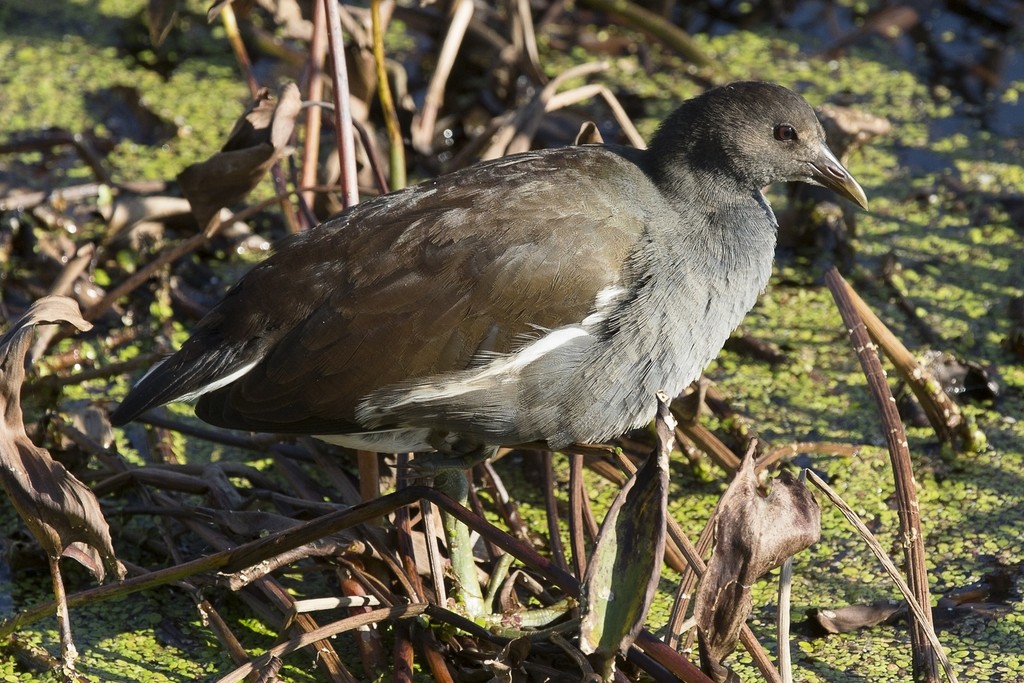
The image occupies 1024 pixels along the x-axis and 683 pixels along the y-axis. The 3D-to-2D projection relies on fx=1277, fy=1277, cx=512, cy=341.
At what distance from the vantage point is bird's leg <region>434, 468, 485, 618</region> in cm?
241

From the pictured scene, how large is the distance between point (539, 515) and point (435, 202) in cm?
80

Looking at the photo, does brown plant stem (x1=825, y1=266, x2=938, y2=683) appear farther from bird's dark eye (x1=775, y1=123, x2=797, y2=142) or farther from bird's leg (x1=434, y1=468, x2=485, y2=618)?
bird's leg (x1=434, y1=468, x2=485, y2=618)

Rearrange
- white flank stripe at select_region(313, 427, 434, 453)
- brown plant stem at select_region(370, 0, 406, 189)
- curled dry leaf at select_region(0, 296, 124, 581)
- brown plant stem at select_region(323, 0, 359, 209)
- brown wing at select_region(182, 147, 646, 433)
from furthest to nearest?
brown plant stem at select_region(370, 0, 406, 189) → brown plant stem at select_region(323, 0, 359, 209) → white flank stripe at select_region(313, 427, 434, 453) → brown wing at select_region(182, 147, 646, 433) → curled dry leaf at select_region(0, 296, 124, 581)

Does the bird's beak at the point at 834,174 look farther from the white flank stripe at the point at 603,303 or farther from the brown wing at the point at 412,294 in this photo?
the white flank stripe at the point at 603,303

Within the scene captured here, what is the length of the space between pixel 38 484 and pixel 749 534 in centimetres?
109

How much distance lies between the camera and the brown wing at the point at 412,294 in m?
2.19

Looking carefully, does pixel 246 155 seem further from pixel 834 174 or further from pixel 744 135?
pixel 834 174

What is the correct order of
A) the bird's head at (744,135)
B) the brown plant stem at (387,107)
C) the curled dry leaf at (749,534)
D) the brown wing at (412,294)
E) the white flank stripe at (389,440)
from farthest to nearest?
the brown plant stem at (387,107)
the bird's head at (744,135)
the white flank stripe at (389,440)
the brown wing at (412,294)
the curled dry leaf at (749,534)

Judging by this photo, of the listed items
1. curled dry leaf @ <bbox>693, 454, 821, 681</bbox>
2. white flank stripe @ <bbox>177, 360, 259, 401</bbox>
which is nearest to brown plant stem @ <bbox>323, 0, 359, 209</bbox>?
white flank stripe @ <bbox>177, 360, 259, 401</bbox>

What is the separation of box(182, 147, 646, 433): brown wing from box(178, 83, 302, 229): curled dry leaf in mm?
453

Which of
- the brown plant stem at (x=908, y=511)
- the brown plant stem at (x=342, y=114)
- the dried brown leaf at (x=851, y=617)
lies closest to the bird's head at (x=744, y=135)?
the brown plant stem at (x=908, y=511)

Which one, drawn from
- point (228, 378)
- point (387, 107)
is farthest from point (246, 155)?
point (228, 378)

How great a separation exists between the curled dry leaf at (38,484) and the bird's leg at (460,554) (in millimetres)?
634

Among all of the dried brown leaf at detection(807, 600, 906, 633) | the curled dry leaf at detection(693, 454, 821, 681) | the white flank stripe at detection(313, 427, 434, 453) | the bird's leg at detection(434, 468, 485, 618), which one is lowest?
the dried brown leaf at detection(807, 600, 906, 633)
